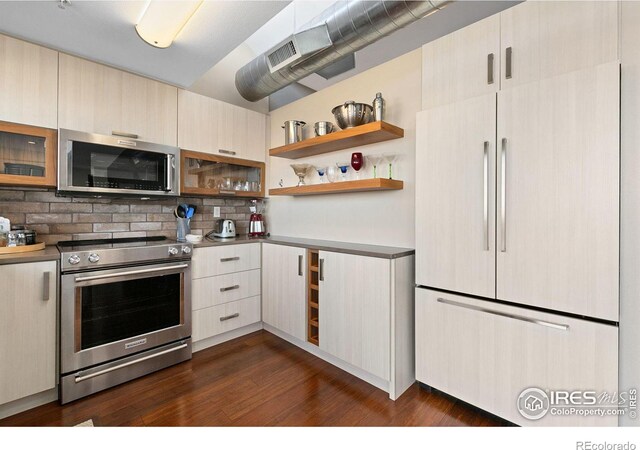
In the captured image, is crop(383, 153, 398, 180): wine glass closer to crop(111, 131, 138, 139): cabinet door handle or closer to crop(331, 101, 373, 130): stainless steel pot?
crop(331, 101, 373, 130): stainless steel pot

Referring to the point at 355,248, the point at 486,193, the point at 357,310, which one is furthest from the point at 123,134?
the point at 486,193

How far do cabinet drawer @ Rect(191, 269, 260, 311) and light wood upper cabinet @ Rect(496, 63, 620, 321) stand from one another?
2105 mm

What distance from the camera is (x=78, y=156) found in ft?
6.87

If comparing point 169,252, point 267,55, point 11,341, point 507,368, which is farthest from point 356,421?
point 267,55

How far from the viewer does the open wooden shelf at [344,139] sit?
2.13 meters

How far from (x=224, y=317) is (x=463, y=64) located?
2.69m

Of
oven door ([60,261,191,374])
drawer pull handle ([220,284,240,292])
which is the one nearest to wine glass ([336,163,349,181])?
drawer pull handle ([220,284,240,292])

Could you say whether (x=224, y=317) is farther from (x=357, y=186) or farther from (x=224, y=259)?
(x=357, y=186)

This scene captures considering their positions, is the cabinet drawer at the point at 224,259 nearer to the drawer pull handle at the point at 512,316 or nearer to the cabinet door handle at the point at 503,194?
the drawer pull handle at the point at 512,316

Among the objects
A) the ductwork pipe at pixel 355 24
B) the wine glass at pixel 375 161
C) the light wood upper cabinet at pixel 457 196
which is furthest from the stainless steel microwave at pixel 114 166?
the light wood upper cabinet at pixel 457 196

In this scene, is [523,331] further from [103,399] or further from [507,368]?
[103,399]

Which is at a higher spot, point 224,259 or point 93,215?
point 93,215

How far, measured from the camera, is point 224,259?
8.66ft

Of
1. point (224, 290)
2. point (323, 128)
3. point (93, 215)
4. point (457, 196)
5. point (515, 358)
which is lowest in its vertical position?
point (515, 358)
